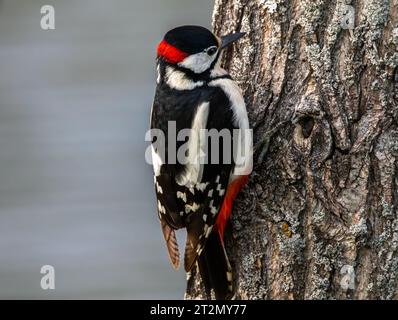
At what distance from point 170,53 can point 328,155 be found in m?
1.12

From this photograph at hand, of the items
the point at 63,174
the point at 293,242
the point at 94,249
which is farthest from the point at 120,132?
the point at 293,242

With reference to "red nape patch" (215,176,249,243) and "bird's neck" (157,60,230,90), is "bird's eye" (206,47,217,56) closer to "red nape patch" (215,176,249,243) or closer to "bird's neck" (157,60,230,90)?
"bird's neck" (157,60,230,90)

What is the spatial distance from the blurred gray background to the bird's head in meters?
1.75

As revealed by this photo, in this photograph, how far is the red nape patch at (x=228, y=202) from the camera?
3916mm

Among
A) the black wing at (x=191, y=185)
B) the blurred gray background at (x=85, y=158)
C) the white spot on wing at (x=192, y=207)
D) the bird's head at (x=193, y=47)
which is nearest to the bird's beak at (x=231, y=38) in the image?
the bird's head at (x=193, y=47)

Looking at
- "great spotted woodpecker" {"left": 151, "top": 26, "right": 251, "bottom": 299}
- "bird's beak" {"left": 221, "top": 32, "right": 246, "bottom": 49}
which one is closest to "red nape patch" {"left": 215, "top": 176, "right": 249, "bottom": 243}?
"great spotted woodpecker" {"left": 151, "top": 26, "right": 251, "bottom": 299}

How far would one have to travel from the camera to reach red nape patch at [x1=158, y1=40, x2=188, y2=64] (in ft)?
13.4

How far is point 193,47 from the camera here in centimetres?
403

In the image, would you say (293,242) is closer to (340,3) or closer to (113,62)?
(340,3)

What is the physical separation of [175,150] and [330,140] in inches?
34.1

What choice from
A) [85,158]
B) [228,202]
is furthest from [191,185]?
[85,158]

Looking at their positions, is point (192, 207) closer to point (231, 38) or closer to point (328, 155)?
point (328, 155)
